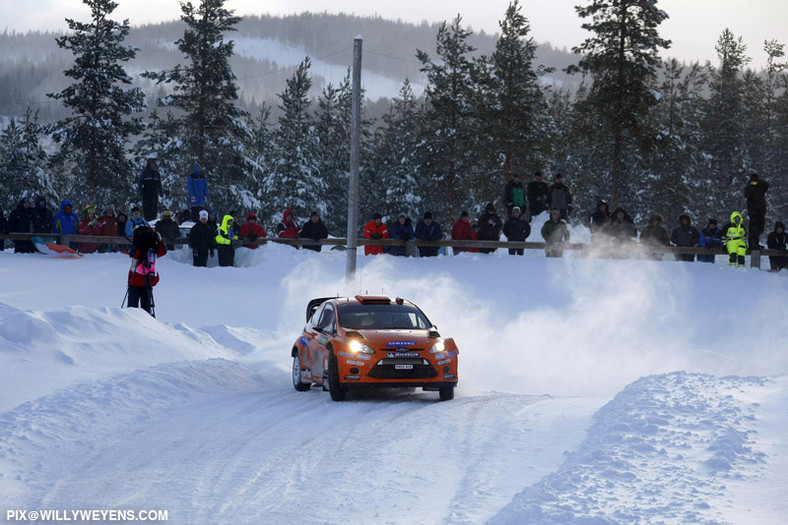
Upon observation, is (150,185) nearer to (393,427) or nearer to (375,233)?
(375,233)

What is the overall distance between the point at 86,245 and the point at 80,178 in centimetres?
5234

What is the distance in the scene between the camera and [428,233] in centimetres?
3055

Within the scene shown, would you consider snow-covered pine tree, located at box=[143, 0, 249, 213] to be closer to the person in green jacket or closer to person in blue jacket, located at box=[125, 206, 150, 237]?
person in blue jacket, located at box=[125, 206, 150, 237]

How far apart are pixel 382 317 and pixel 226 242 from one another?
16.0 meters

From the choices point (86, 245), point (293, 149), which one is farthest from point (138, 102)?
point (86, 245)

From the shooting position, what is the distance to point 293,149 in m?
66.9

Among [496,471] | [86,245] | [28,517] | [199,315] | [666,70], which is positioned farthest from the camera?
[666,70]

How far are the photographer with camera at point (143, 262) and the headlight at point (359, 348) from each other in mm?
6862

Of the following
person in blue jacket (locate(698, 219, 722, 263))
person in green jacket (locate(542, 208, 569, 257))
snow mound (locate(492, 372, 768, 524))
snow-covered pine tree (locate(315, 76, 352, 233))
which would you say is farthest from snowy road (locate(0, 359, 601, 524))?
snow-covered pine tree (locate(315, 76, 352, 233))

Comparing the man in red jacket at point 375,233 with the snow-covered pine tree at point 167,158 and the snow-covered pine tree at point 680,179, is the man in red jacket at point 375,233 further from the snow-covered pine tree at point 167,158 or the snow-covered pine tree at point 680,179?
the snow-covered pine tree at point 680,179

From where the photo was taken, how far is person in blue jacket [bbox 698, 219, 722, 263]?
29703mm

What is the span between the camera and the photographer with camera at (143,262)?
18719 millimetres

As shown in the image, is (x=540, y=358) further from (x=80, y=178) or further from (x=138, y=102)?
(x=80, y=178)

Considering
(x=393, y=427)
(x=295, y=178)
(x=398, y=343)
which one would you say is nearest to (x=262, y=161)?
(x=295, y=178)
